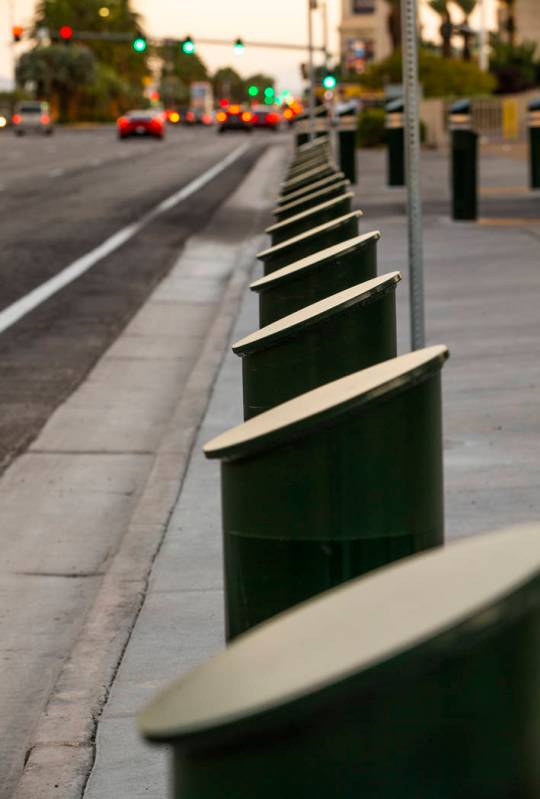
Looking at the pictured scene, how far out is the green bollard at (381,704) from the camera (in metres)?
2.10

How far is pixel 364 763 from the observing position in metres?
2.19

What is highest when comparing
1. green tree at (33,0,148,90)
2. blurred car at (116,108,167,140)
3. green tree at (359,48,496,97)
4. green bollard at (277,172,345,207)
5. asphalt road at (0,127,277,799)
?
green tree at (33,0,148,90)

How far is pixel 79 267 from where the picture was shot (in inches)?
750

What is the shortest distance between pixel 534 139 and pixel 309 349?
20974 mm

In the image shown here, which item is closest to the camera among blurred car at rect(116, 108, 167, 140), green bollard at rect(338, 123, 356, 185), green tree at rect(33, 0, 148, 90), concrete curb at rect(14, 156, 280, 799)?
concrete curb at rect(14, 156, 280, 799)

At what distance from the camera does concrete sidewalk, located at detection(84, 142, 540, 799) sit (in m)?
4.85

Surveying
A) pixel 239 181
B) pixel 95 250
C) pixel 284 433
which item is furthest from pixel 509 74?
pixel 284 433

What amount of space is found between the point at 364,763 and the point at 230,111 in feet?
303

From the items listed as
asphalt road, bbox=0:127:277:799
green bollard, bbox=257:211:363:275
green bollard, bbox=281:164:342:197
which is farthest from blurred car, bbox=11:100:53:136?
green bollard, bbox=257:211:363:275

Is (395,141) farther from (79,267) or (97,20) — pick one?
(97,20)

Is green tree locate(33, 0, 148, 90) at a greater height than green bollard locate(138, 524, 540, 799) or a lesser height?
greater

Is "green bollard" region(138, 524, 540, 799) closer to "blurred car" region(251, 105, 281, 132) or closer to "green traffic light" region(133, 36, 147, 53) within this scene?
"green traffic light" region(133, 36, 147, 53)

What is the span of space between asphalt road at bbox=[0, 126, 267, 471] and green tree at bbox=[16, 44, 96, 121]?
84657 millimetres

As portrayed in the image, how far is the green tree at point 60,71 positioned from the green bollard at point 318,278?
12594 centimetres
